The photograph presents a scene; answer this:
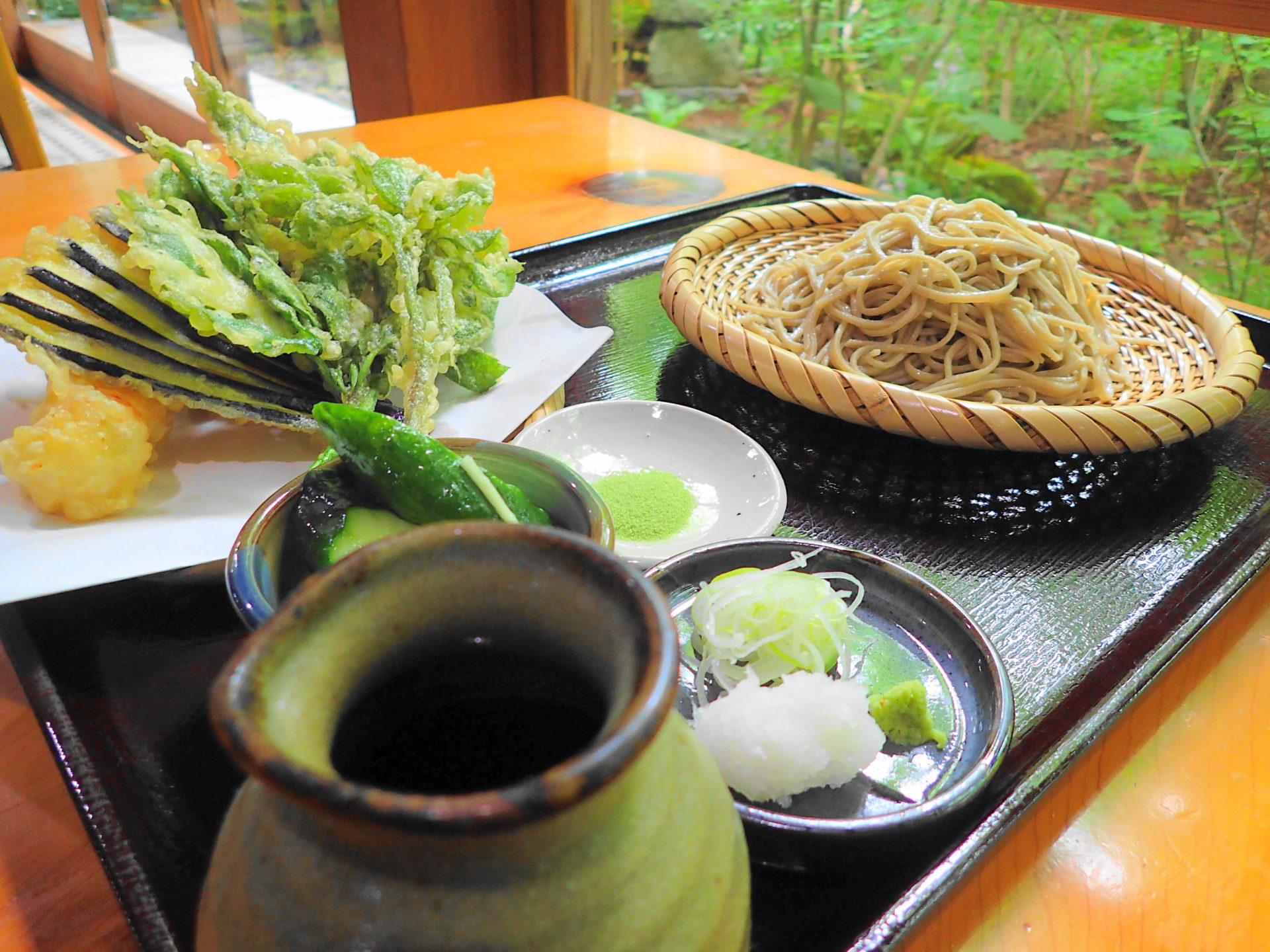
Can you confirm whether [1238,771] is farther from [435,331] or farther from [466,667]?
[435,331]

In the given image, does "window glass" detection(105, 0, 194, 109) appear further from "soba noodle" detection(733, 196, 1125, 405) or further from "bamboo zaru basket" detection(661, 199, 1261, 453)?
"soba noodle" detection(733, 196, 1125, 405)

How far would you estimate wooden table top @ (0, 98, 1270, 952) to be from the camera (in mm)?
801

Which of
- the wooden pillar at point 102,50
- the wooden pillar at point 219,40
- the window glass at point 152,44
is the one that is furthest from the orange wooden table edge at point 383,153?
the wooden pillar at point 102,50

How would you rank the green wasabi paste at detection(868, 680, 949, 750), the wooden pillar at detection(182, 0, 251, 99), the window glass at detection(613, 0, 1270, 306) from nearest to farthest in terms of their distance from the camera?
the green wasabi paste at detection(868, 680, 949, 750) < the window glass at detection(613, 0, 1270, 306) < the wooden pillar at detection(182, 0, 251, 99)

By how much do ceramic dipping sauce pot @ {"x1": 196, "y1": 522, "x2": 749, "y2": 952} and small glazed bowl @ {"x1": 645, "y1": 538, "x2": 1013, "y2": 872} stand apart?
9.7 inches

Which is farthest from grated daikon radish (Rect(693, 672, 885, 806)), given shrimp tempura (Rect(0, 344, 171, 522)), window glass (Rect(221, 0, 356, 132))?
window glass (Rect(221, 0, 356, 132))

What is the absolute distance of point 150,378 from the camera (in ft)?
3.98

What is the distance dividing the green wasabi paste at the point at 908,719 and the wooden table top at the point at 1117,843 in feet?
0.39

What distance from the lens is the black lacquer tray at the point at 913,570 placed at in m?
0.79

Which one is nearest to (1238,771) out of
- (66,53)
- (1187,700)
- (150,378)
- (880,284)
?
(1187,700)

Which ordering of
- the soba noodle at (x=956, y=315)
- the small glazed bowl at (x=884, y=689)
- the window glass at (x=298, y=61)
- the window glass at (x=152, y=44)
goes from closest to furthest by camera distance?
the small glazed bowl at (x=884, y=689), the soba noodle at (x=956, y=315), the window glass at (x=298, y=61), the window glass at (x=152, y=44)

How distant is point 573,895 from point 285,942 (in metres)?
0.14

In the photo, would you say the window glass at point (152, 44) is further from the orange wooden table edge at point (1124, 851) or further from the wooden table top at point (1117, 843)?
the orange wooden table edge at point (1124, 851)

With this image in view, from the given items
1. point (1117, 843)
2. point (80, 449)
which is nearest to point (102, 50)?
point (80, 449)
